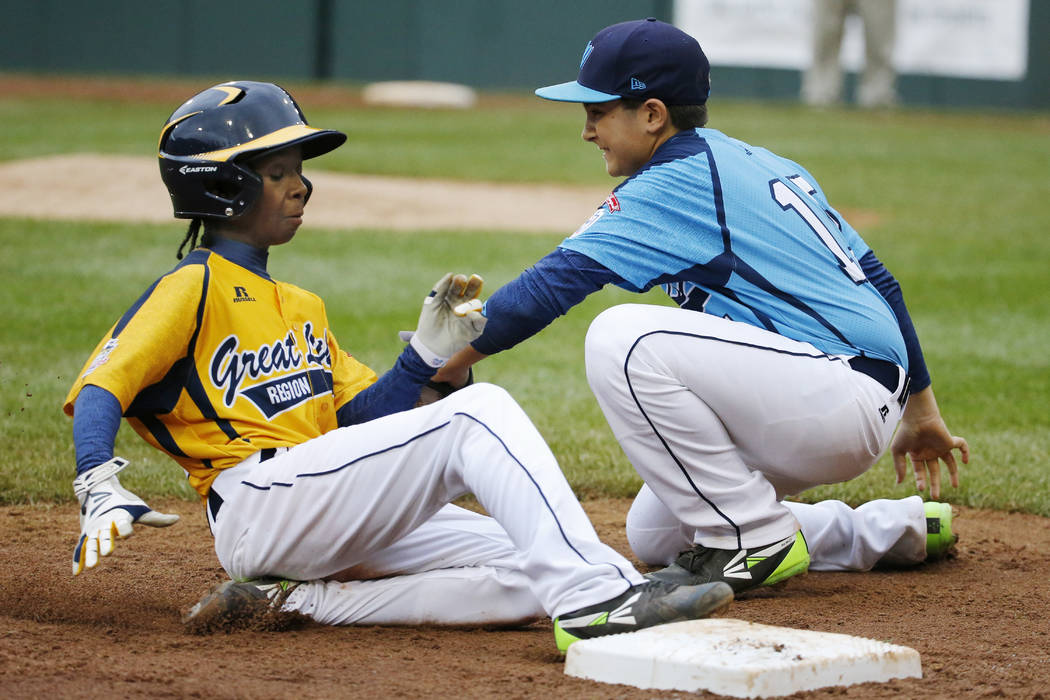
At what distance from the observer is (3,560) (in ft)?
11.0

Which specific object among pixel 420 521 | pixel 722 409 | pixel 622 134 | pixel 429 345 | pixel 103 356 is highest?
pixel 622 134

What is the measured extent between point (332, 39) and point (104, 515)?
2440 cm

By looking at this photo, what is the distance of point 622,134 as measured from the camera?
122 inches

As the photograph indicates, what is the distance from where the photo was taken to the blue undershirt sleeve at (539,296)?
2885 mm

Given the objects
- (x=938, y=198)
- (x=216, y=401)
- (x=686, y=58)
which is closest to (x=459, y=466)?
(x=216, y=401)

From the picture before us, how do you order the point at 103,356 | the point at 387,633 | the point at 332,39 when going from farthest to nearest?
the point at 332,39 → the point at 387,633 → the point at 103,356

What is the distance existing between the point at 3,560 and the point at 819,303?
2209 mm

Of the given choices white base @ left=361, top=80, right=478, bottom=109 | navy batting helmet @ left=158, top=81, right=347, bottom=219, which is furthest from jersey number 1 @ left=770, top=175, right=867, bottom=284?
white base @ left=361, top=80, right=478, bottom=109

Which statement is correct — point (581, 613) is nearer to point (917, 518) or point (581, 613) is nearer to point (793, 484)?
point (793, 484)

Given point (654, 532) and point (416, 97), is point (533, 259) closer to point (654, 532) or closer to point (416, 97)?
point (654, 532)

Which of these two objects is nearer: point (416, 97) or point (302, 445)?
point (302, 445)

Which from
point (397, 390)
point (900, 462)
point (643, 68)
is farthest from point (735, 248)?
point (900, 462)

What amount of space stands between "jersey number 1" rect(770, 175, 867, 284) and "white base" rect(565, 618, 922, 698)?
96 centimetres

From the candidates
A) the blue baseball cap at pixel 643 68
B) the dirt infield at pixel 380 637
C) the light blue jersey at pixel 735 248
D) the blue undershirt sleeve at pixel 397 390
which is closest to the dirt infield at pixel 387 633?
the dirt infield at pixel 380 637
